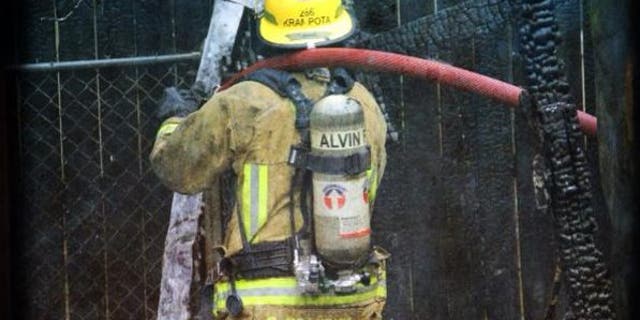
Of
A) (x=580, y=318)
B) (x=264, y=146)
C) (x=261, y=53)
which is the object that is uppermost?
(x=261, y=53)

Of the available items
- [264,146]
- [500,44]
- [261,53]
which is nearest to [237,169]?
[264,146]

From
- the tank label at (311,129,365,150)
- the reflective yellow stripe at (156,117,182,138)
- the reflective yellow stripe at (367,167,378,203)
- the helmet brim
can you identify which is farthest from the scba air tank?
the reflective yellow stripe at (156,117,182,138)

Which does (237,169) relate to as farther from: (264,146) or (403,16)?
(403,16)

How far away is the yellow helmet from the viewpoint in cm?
401

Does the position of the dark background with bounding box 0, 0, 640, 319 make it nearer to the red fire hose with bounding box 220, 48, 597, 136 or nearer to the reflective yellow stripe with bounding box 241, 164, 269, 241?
the red fire hose with bounding box 220, 48, 597, 136

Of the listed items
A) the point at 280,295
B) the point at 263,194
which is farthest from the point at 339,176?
the point at 280,295

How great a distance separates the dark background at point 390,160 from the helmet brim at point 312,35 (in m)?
0.11

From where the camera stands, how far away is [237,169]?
13.2 ft

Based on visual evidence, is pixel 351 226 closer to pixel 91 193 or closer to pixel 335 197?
pixel 335 197

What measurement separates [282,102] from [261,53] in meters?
0.24

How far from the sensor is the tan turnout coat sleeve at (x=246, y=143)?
13.1ft

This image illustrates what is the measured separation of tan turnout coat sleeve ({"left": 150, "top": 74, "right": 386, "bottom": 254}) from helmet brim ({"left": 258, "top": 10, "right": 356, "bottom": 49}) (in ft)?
0.50

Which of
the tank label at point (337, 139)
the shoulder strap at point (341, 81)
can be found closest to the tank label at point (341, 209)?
the tank label at point (337, 139)

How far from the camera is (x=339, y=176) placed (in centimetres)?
384
